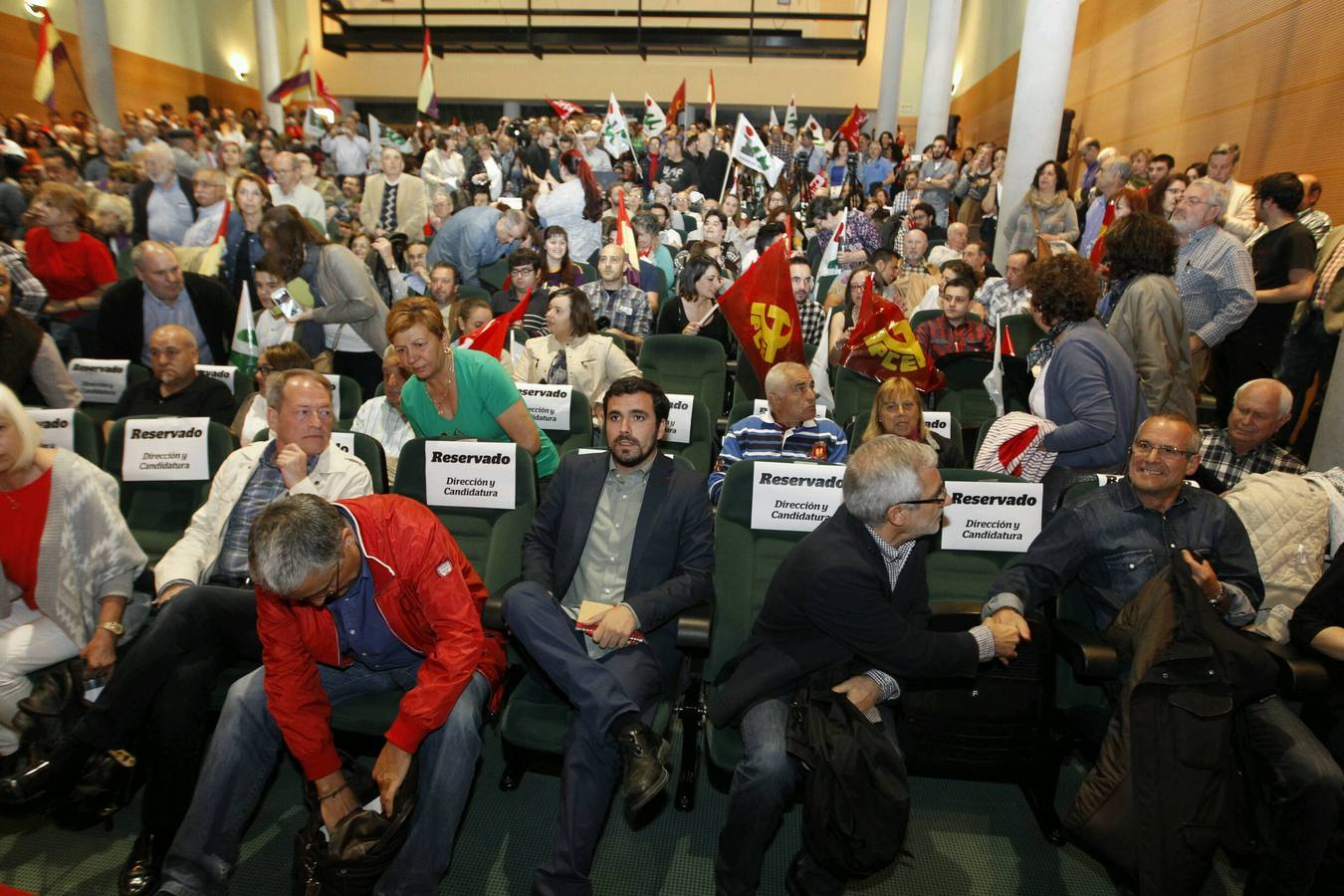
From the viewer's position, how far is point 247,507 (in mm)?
2869

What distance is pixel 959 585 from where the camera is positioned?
2.91 m

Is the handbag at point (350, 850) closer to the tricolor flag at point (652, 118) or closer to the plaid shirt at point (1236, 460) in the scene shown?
the plaid shirt at point (1236, 460)

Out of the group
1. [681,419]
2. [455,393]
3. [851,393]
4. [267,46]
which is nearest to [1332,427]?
[851,393]

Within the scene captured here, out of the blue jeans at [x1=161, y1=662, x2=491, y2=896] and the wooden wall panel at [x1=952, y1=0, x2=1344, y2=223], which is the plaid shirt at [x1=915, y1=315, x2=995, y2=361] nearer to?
the wooden wall panel at [x1=952, y1=0, x2=1344, y2=223]

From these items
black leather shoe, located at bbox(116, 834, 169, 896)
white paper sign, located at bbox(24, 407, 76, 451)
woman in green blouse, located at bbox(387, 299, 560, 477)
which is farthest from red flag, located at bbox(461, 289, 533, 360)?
black leather shoe, located at bbox(116, 834, 169, 896)

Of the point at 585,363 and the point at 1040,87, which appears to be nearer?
the point at 585,363

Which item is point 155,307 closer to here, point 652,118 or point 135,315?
point 135,315

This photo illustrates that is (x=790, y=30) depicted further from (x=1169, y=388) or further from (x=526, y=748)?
(x=526, y=748)

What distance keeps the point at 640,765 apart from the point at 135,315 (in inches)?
174

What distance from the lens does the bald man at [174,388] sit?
12.4 feet

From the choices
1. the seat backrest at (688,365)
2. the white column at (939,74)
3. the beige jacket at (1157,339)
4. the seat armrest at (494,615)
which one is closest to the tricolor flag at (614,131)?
the seat backrest at (688,365)

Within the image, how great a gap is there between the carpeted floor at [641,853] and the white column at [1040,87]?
6232mm

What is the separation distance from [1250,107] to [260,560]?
9.35 m

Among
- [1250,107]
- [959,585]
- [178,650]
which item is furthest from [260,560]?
[1250,107]
